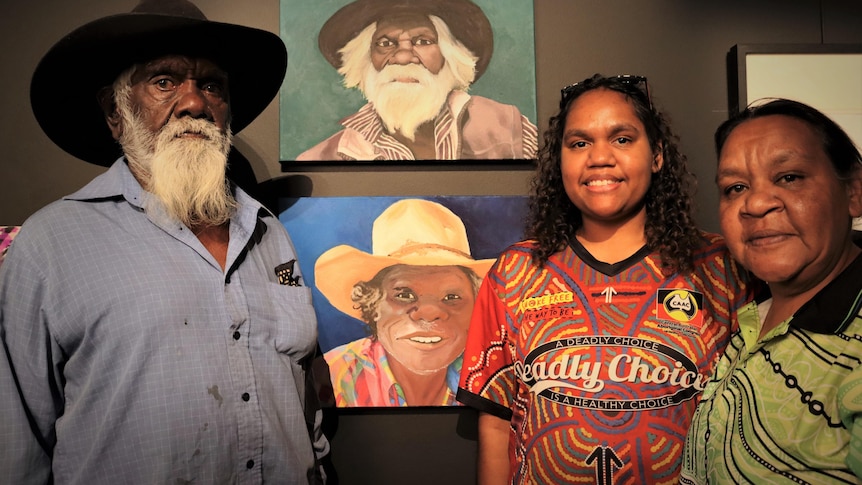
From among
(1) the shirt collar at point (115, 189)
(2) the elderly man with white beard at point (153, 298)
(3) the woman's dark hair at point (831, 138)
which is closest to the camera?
(3) the woman's dark hair at point (831, 138)

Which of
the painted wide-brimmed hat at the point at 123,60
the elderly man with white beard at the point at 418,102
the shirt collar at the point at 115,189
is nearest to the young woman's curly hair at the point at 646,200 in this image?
the elderly man with white beard at the point at 418,102

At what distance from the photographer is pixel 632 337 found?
1453 mm

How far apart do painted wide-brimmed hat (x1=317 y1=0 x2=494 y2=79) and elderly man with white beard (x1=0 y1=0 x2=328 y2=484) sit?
25 cm

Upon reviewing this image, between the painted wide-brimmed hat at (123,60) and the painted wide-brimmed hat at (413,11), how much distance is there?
0.20 metres

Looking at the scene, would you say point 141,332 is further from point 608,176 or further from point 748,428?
point 748,428

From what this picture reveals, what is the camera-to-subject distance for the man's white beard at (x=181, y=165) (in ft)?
5.08

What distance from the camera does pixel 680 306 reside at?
1.48 meters

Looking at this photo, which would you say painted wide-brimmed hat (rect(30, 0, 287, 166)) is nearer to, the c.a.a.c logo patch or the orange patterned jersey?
the orange patterned jersey

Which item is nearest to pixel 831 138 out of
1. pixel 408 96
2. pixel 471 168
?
pixel 471 168

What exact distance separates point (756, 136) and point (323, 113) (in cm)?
117

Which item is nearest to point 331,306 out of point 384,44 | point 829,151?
point 384,44

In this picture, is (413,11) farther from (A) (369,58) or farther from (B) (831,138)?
(B) (831,138)

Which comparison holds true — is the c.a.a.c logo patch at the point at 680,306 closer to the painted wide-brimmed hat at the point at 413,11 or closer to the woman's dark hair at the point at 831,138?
the woman's dark hair at the point at 831,138

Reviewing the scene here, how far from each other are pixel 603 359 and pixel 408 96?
0.95m
